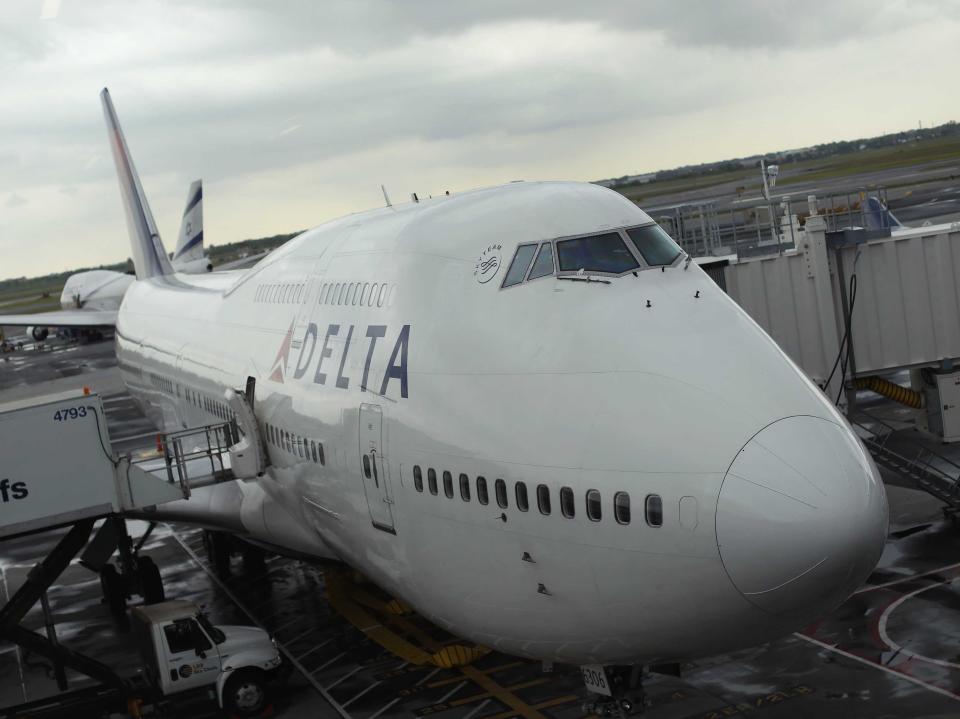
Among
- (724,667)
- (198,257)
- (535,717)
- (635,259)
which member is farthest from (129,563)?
(198,257)

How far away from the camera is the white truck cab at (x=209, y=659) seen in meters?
18.9

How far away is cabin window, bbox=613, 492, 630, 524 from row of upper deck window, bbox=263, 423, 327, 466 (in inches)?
249

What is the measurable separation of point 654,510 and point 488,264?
4186mm

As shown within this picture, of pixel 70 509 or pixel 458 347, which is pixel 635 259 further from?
pixel 70 509

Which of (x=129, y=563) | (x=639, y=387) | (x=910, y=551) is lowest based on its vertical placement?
(x=910, y=551)

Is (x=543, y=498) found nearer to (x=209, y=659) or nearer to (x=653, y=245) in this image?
(x=653, y=245)

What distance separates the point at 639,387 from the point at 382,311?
16.0 feet

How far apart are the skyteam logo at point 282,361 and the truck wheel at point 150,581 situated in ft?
23.3

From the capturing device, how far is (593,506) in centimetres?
1105

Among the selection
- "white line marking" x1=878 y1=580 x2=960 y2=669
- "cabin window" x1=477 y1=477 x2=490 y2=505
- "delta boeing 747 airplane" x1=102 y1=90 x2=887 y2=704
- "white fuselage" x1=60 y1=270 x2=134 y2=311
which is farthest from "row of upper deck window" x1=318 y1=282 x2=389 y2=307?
"white fuselage" x1=60 y1=270 x2=134 y2=311

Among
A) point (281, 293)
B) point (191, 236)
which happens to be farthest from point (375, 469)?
point (191, 236)

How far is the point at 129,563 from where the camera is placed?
23672 mm

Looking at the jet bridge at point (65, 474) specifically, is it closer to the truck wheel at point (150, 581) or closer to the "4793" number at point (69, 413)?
the "4793" number at point (69, 413)

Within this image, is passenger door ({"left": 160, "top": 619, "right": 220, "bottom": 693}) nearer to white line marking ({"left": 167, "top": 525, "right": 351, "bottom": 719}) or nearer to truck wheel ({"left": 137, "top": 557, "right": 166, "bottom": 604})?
white line marking ({"left": 167, "top": 525, "right": 351, "bottom": 719})
